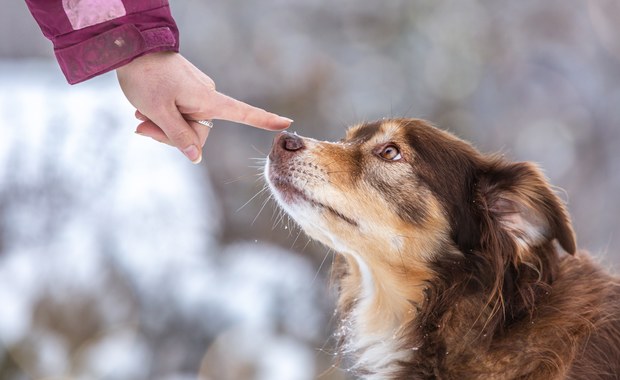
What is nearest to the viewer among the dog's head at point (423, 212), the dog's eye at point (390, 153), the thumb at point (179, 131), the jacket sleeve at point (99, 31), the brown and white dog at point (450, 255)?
the jacket sleeve at point (99, 31)

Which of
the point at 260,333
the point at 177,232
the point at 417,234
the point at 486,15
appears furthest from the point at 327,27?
the point at 417,234

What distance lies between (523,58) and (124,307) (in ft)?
19.7

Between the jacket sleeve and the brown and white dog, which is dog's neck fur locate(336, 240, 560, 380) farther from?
the jacket sleeve

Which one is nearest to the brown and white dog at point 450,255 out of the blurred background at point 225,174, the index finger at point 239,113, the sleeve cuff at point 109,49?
the index finger at point 239,113

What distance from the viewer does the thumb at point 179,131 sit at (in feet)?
8.13

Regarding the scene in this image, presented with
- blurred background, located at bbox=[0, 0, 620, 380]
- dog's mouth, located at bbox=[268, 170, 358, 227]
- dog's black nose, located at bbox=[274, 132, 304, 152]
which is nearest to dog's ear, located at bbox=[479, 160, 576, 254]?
dog's mouth, located at bbox=[268, 170, 358, 227]

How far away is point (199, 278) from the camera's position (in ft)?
22.3

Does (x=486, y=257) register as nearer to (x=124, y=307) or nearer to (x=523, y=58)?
(x=124, y=307)

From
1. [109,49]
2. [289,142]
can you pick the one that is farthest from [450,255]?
[109,49]

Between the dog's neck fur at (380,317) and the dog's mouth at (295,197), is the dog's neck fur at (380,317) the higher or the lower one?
the lower one

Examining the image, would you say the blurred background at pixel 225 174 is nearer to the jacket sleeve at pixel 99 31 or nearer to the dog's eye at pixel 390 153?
the dog's eye at pixel 390 153

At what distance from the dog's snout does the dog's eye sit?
1.10ft

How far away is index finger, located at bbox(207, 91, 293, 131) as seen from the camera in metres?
2.52

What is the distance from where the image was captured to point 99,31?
2.35 meters
